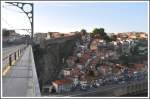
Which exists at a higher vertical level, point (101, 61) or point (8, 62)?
point (8, 62)

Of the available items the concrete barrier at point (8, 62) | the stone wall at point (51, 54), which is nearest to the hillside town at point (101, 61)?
the stone wall at point (51, 54)

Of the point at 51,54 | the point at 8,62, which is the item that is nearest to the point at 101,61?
the point at 51,54

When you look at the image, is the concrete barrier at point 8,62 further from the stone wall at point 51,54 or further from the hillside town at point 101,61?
the stone wall at point 51,54

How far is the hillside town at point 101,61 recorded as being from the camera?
24.3 feet

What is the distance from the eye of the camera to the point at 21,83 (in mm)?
3193

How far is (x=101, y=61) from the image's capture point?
9258mm

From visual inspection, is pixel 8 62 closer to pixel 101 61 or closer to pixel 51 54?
pixel 101 61

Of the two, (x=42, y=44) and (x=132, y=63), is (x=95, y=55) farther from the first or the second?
(x=42, y=44)

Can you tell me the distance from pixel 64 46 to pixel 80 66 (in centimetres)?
226

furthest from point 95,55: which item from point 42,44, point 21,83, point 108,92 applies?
point 21,83

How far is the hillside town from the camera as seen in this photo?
7411 millimetres

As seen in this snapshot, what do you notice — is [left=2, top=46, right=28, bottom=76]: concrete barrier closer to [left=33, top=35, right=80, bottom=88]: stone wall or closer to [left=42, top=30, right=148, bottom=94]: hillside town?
[left=42, top=30, right=148, bottom=94]: hillside town

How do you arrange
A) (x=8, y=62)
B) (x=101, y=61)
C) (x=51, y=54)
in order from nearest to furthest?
(x=8, y=62)
(x=101, y=61)
(x=51, y=54)

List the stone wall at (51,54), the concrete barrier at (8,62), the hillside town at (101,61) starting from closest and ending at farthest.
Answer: the concrete barrier at (8,62) < the hillside town at (101,61) < the stone wall at (51,54)
